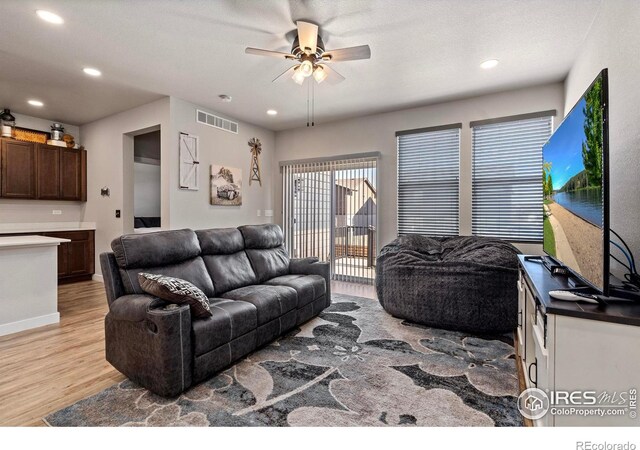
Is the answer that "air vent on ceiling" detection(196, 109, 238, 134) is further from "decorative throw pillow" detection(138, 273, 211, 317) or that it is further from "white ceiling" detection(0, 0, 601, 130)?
"decorative throw pillow" detection(138, 273, 211, 317)

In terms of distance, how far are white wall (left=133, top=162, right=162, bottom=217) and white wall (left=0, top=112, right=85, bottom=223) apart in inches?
34.9

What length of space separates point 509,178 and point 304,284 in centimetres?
301

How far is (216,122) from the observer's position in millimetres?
4922

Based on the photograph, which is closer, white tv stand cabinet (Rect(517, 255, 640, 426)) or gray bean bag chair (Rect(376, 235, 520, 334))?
white tv stand cabinet (Rect(517, 255, 640, 426))

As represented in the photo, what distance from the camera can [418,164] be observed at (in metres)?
4.68

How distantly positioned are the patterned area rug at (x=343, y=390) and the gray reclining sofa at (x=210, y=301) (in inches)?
5.7

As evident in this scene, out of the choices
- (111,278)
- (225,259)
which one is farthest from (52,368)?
(225,259)

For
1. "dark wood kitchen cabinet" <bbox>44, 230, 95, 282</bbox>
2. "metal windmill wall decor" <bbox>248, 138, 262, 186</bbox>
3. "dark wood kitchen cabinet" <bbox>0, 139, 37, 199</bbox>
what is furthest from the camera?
"metal windmill wall decor" <bbox>248, 138, 262, 186</bbox>

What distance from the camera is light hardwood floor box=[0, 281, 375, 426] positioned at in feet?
6.15

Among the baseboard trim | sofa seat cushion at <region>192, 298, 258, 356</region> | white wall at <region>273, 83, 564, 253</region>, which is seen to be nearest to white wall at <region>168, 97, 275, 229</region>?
white wall at <region>273, 83, 564, 253</region>

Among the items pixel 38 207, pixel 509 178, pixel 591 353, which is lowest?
pixel 591 353

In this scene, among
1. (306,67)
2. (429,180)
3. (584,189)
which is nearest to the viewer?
(584,189)

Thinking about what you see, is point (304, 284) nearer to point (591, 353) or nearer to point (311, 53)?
point (311, 53)

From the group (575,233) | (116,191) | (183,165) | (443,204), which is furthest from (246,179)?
(575,233)
